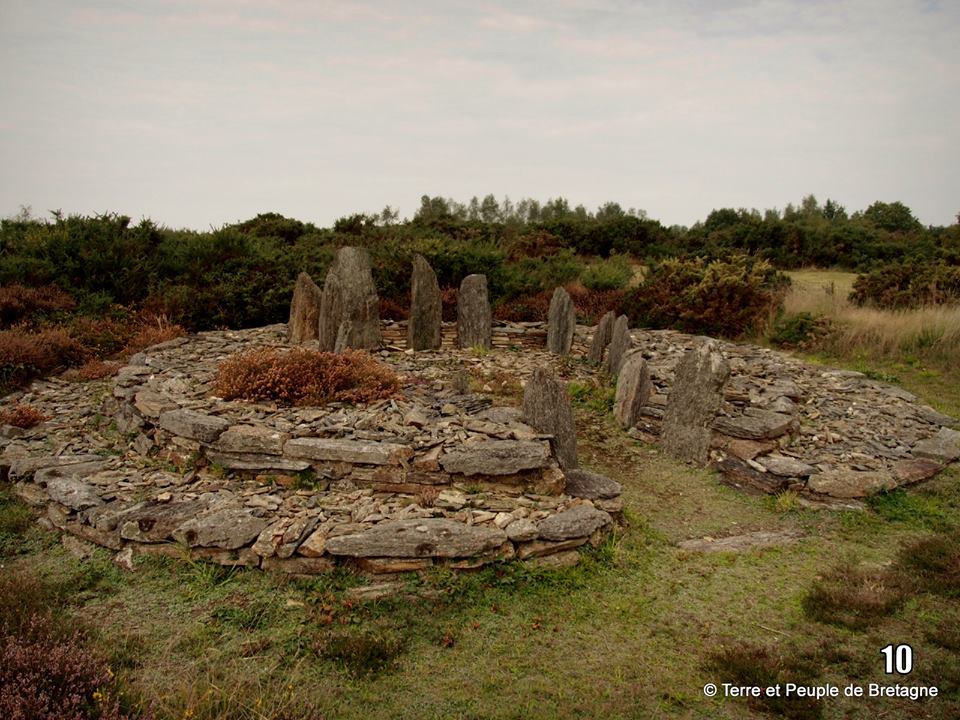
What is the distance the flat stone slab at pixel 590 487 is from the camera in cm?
693

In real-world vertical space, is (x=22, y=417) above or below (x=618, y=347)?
below

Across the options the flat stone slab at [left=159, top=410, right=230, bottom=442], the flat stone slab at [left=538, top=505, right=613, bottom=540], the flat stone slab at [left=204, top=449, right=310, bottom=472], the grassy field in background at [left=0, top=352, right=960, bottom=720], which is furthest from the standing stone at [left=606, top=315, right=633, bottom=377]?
the flat stone slab at [left=159, top=410, right=230, bottom=442]

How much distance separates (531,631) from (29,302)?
12944 millimetres

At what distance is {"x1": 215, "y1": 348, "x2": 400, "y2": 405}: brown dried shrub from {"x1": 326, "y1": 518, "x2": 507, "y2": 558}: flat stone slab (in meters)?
2.74

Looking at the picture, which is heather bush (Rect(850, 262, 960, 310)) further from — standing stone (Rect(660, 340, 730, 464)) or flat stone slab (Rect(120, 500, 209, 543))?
flat stone slab (Rect(120, 500, 209, 543))

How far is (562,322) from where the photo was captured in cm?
1330

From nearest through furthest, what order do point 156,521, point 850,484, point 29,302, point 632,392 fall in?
point 156,521
point 850,484
point 632,392
point 29,302

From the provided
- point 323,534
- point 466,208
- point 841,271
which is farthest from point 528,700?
point 466,208

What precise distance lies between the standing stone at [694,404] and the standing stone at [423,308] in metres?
5.18

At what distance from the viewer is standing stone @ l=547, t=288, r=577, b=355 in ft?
43.5

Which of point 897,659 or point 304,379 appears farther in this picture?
point 304,379

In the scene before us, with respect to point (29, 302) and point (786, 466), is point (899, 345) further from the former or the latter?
point (29, 302)

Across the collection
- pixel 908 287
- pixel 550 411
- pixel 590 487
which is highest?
pixel 908 287

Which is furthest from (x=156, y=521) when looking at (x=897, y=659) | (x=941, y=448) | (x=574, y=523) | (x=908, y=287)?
(x=908, y=287)
